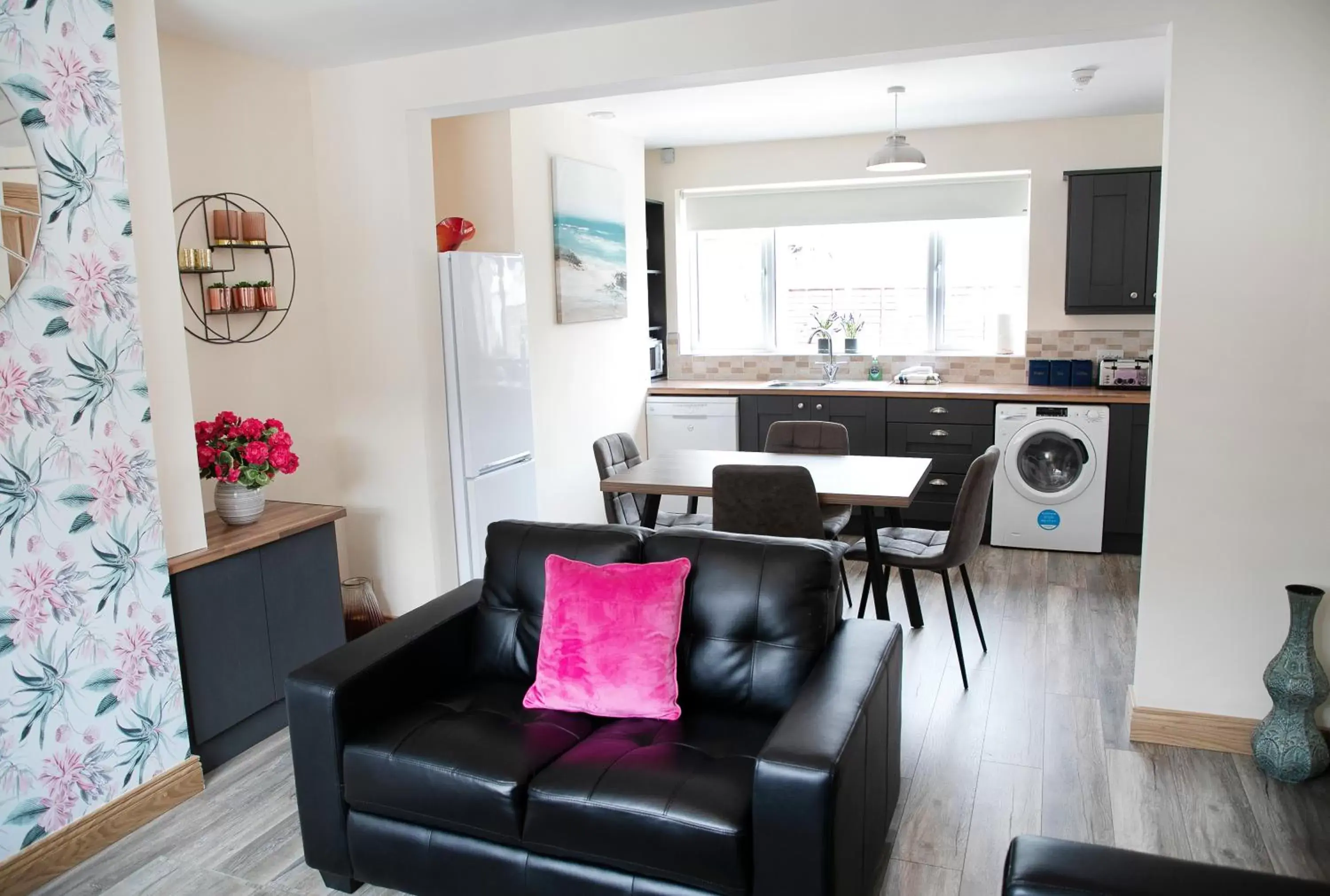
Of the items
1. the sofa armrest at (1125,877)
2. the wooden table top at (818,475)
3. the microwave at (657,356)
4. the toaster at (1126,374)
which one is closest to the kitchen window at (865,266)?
the microwave at (657,356)

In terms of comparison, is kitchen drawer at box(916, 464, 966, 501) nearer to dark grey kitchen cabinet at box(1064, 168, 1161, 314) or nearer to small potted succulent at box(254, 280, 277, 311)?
dark grey kitchen cabinet at box(1064, 168, 1161, 314)

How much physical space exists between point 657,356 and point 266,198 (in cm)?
341

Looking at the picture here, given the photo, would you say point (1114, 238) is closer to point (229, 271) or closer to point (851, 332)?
point (851, 332)

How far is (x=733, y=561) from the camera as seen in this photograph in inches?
99.8

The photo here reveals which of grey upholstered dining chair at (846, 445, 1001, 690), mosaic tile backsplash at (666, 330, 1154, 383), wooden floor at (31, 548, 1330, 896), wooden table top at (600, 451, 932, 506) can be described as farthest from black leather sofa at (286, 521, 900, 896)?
mosaic tile backsplash at (666, 330, 1154, 383)

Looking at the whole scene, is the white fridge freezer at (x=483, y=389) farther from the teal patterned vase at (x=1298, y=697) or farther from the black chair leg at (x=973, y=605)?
the teal patterned vase at (x=1298, y=697)

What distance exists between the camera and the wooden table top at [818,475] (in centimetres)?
357

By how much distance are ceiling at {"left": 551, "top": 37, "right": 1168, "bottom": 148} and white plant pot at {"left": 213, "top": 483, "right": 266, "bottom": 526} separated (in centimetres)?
241

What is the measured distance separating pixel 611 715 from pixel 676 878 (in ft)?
1.64

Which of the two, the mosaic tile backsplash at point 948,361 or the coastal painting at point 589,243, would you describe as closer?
the coastal painting at point 589,243

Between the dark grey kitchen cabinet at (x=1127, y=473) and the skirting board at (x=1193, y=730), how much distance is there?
2.37 meters

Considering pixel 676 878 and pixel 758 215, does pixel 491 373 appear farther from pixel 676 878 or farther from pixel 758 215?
pixel 758 215

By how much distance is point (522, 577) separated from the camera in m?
2.79

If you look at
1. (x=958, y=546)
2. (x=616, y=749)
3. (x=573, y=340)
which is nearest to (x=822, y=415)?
(x=573, y=340)
